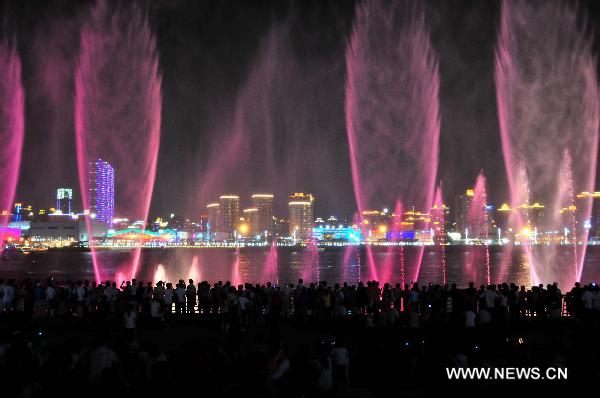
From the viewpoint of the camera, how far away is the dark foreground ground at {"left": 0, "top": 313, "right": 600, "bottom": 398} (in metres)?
6.30

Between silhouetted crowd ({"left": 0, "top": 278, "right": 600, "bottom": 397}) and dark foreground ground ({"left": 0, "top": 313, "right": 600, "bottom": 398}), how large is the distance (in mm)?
24

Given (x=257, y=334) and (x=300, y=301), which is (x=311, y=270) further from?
(x=257, y=334)

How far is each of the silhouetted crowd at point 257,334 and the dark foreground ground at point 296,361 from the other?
24mm

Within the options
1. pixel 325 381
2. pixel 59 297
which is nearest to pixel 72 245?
pixel 59 297

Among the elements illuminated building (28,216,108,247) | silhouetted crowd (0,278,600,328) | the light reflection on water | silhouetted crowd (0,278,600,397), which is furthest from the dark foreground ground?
illuminated building (28,216,108,247)

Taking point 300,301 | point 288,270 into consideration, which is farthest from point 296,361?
point 288,270

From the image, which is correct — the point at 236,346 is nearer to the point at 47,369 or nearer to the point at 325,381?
the point at 325,381

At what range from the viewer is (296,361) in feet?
22.6

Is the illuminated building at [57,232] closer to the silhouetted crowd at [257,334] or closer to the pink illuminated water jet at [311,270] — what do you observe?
the pink illuminated water jet at [311,270]

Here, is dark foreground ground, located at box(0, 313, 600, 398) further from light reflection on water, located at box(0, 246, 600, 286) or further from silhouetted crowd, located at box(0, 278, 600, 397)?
light reflection on water, located at box(0, 246, 600, 286)

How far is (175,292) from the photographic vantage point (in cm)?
1563

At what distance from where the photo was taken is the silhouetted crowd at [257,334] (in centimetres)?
661

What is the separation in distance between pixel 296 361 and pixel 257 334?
6.44 metres

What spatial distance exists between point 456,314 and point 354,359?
14.1 ft
